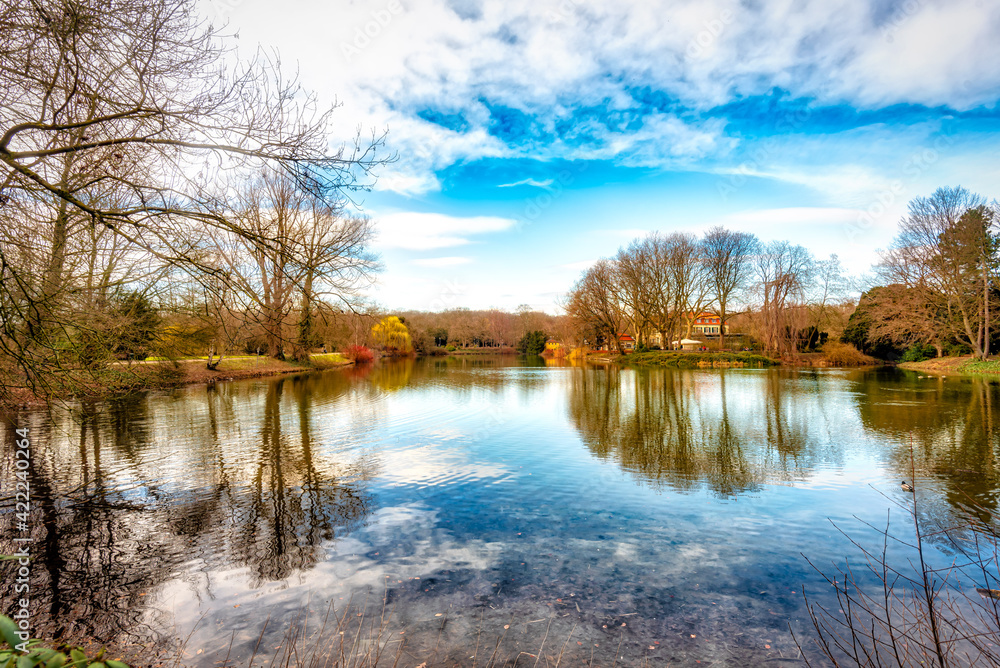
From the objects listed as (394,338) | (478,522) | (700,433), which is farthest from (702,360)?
(478,522)

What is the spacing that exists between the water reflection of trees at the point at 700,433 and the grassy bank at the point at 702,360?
15632 mm

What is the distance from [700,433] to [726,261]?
1281 inches

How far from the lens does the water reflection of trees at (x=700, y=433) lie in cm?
870

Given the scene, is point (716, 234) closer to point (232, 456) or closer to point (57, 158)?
point (232, 456)

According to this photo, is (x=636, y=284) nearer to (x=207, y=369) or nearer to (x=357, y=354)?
(x=357, y=354)

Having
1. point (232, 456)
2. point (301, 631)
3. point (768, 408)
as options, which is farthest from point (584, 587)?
point (768, 408)

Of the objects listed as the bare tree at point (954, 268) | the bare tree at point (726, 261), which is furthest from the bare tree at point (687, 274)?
the bare tree at point (954, 268)

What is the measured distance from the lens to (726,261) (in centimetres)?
4062

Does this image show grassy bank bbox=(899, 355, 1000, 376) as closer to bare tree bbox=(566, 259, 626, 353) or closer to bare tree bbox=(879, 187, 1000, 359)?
bare tree bbox=(879, 187, 1000, 359)

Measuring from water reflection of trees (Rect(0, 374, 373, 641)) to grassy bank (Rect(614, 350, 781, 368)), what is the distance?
30419mm

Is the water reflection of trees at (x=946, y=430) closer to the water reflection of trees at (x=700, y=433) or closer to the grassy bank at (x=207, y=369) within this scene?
the water reflection of trees at (x=700, y=433)

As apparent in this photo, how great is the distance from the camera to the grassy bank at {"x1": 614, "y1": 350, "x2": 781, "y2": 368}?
1442 inches

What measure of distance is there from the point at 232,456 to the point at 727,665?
29.6ft

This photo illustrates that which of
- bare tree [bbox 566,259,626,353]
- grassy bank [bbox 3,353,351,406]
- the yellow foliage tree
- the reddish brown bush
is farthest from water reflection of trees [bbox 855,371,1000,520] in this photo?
the yellow foliage tree
